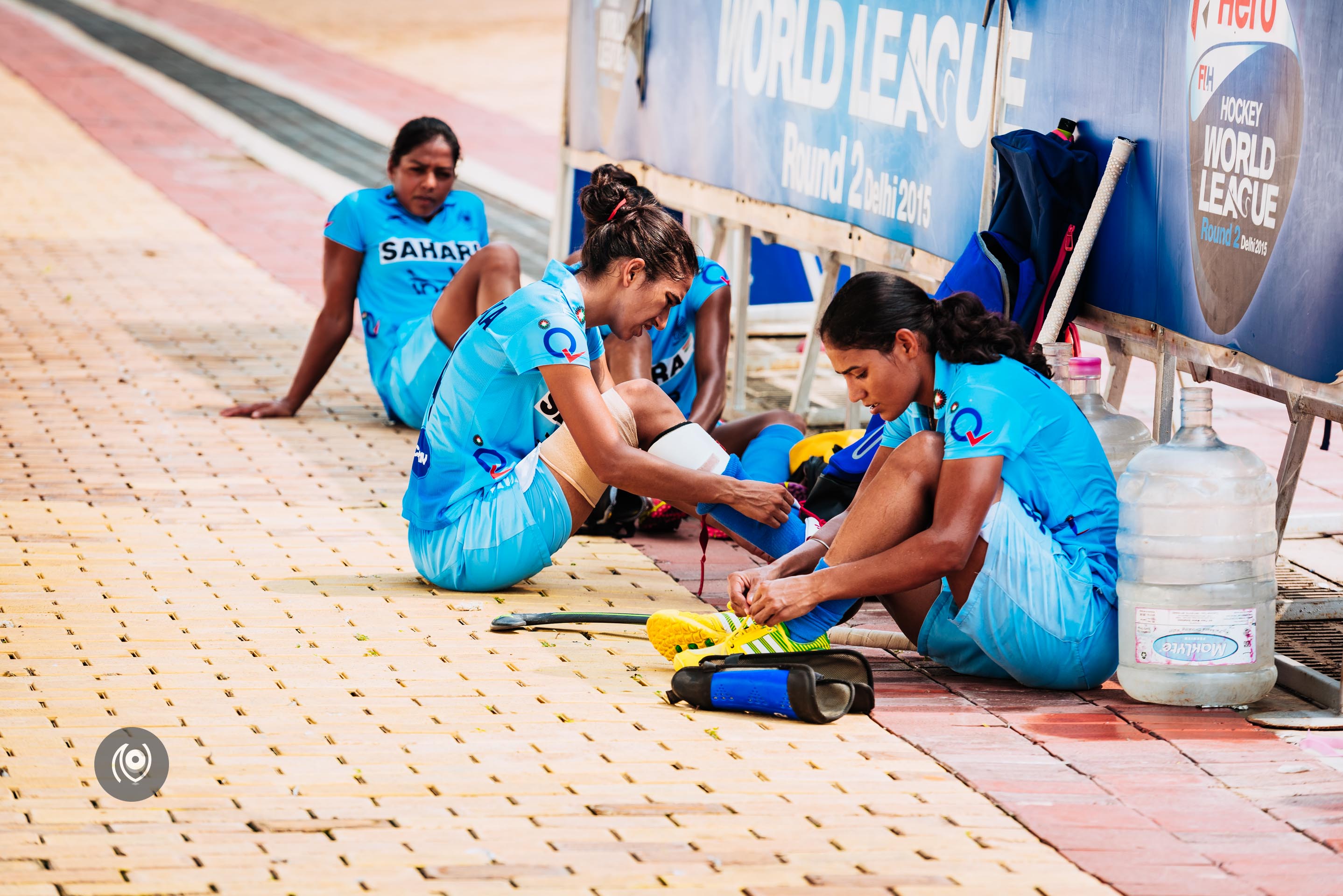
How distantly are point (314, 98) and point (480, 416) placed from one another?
59.1 feet

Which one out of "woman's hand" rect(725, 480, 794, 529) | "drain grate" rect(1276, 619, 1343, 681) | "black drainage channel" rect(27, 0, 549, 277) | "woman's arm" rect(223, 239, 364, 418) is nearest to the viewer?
"drain grate" rect(1276, 619, 1343, 681)

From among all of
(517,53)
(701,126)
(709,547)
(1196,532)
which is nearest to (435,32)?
(517,53)

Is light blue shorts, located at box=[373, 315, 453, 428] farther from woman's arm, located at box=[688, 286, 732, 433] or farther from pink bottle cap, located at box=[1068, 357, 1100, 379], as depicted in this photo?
pink bottle cap, located at box=[1068, 357, 1100, 379]

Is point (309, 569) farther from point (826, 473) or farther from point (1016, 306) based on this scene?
point (1016, 306)

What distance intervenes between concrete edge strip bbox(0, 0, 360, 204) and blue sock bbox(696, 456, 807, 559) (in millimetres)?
9097

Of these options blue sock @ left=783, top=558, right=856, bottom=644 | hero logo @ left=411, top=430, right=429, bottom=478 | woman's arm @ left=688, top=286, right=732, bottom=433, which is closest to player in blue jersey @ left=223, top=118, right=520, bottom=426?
woman's arm @ left=688, top=286, right=732, bottom=433

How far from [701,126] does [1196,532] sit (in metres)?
4.55

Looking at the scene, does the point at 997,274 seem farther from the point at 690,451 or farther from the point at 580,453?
the point at 580,453

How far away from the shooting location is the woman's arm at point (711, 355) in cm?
663

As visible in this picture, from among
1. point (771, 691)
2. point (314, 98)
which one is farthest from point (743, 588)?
point (314, 98)

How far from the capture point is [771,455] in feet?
21.0

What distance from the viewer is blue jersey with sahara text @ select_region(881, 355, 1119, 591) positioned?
4383 millimetres

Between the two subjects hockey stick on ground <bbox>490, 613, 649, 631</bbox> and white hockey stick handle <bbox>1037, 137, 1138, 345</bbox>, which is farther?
white hockey stick handle <bbox>1037, 137, 1138, 345</bbox>

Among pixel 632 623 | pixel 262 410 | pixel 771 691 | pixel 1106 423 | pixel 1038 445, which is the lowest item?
→ pixel 262 410
